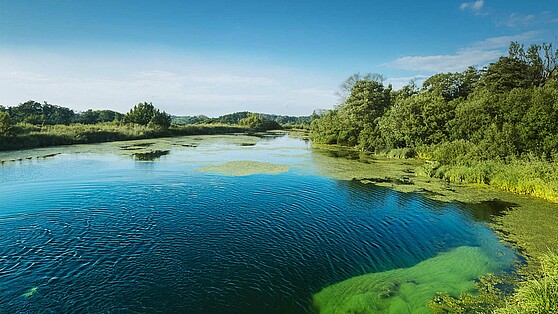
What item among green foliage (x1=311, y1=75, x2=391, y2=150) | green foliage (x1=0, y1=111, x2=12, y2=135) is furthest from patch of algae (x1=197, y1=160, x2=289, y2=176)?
green foliage (x1=0, y1=111, x2=12, y2=135)

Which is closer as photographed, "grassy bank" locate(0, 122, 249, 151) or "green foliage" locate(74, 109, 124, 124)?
"grassy bank" locate(0, 122, 249, 151)

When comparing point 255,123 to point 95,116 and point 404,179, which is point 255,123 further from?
point 404,179

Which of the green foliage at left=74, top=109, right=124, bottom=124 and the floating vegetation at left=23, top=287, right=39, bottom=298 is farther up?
the green foliage at left=74, top=109, right=124, bottom=124

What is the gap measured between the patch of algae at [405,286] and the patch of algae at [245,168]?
13973 mm

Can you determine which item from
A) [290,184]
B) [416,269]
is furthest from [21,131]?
[416,269]

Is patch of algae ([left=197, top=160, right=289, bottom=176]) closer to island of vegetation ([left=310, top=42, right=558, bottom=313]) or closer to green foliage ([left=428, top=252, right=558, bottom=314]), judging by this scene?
island of vegetation ([left=310, top=42, right=558, bottom=313])

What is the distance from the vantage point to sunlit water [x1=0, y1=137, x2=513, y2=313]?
6.82 metres

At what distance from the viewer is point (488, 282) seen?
7.67m

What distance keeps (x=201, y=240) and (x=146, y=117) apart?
201ft

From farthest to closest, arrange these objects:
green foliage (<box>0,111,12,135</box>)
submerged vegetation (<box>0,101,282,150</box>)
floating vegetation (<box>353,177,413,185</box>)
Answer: submerged vegetation (<box>0,101,282,150</box>)
green foliage (<box>0,111,12,135</box>)
floating vegetation (<box>353,177,413,185</box>)

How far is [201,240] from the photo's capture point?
9812 mm

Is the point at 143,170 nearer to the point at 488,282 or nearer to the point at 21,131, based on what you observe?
the point at 488,282

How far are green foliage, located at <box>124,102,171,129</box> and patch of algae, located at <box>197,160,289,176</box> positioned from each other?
139ft

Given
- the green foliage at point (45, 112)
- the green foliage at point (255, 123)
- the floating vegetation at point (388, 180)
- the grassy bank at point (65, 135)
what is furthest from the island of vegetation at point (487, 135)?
the green foliage at point (45, 112)
